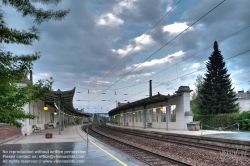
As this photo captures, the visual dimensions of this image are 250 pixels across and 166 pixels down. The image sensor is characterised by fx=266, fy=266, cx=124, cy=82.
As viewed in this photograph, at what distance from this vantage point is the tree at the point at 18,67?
4.70 meters

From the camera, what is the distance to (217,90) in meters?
40.1

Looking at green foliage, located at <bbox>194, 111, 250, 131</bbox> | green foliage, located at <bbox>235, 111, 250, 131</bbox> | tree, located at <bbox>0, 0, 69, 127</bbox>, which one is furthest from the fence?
green foliage, located at <bbox>235, 111, 250, 131</bbox>

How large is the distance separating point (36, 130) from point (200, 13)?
77.7 ft

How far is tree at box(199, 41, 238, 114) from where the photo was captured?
38.7 meters

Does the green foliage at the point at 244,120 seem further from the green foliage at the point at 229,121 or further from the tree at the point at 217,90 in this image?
the tree at the point at 217,90

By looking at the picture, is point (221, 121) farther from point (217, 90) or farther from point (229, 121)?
point (217, 90)

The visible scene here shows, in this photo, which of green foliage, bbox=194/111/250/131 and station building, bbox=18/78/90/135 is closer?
station building, bbox=18/78/90/135

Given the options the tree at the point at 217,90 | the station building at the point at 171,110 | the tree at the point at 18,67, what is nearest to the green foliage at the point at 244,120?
the station building at the point at 171,110

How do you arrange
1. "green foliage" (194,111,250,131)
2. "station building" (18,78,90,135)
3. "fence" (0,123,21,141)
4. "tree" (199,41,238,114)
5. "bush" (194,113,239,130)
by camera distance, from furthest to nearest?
"tree" (199,41,238,114) → "bush" (194,113,239,130) → "green foliage" (194,111,250,131) → "station building" (18,78,90,135) → "fence" (0,123,21,141)

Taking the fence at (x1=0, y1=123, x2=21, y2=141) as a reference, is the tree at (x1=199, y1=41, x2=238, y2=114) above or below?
above

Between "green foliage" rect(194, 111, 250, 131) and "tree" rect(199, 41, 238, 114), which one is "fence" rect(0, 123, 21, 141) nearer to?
"green foliage" rect(194, 111, 250, 131)

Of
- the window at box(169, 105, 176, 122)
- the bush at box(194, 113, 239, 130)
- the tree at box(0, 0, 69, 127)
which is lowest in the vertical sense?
the bush at box(194, 113, 239, 130)

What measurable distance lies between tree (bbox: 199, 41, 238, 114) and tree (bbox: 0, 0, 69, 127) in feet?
119

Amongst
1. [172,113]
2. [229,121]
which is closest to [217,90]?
[229,121]
